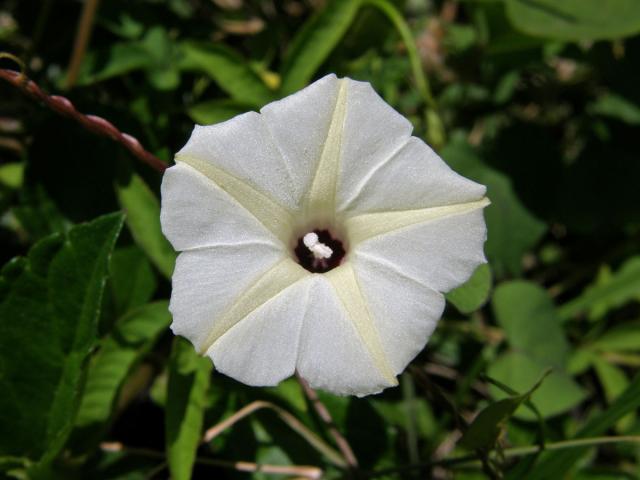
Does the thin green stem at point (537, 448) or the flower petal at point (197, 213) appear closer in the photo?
the flower petal at point (197, 213)

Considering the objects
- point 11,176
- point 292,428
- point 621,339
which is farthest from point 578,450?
point 11,176

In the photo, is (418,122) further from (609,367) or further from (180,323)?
(180,323)

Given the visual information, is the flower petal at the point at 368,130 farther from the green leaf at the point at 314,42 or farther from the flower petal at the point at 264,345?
the green leaf at the point at 314,42

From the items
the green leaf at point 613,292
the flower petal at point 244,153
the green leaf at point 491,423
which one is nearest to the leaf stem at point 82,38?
the flower petal at point 244,153

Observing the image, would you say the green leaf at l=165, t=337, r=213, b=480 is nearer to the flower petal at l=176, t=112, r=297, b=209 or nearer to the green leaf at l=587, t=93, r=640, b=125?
the flower petal at l=176, t=112, r=297, b=209

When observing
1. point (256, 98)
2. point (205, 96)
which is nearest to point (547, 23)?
point (256, 98)

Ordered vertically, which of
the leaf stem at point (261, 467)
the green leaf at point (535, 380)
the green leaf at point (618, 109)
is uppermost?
the green leaf at point (618, 109)
